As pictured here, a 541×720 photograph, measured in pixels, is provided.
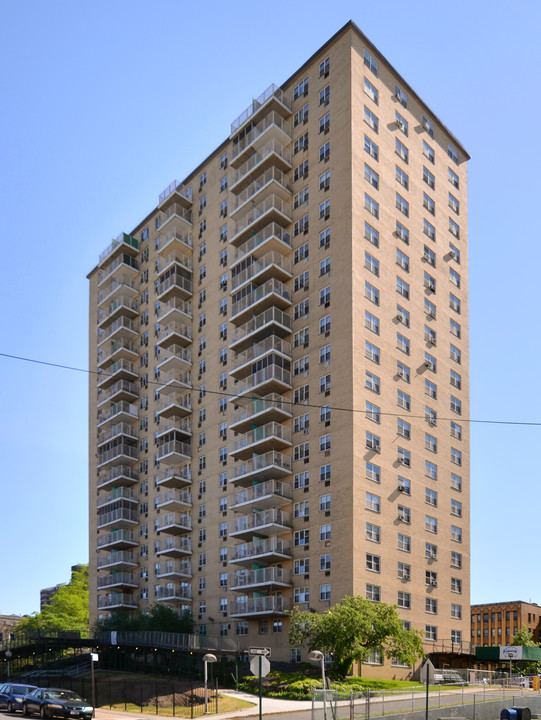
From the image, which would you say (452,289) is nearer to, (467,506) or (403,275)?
(403,275)

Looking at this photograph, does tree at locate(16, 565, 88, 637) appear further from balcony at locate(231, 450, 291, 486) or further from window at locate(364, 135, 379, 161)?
window at locate(364, 135, 379, 161)

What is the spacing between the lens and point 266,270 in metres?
62.7

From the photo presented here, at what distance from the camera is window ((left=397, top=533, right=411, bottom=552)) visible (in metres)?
56.6

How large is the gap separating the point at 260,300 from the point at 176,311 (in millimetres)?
15068

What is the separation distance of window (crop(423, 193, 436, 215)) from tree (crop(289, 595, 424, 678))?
35.6 m

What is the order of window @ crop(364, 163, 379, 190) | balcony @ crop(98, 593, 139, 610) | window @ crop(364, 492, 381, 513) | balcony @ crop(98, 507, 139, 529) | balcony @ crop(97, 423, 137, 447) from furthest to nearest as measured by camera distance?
balcony @ crop(97, 423, 137, 447) < balcony @ crop(98, 507, 139, 529) < balcony @ crop(98, 593, 139, 610) < window @ crop(364, 163, 379, 190) < window @ crop(364, 492, 381, 513)

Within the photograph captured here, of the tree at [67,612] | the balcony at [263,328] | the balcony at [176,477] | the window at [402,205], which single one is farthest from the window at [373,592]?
the tree at [67,612]

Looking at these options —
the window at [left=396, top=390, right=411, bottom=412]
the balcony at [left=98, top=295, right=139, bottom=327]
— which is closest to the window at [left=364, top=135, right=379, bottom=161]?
the window at [left=396, top=390, right=411, bottom=412]

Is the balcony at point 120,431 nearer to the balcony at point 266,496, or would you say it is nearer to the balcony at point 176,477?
the balcony at point 176,477

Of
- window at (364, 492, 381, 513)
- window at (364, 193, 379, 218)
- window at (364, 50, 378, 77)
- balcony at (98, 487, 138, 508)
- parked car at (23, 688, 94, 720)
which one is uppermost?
window at (364, 50, 378, 77)

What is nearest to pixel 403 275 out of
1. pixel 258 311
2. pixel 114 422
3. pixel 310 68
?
pixel 258 311

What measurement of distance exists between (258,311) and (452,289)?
1789 cm

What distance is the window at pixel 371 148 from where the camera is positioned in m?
61.5

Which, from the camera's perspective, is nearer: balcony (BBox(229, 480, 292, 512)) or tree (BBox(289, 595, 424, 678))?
tree (BBox(289, 595, 424, 678))
